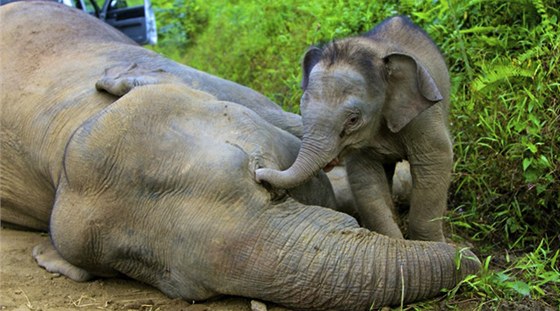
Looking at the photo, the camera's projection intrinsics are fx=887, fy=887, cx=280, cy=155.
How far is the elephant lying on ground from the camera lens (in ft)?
10.9

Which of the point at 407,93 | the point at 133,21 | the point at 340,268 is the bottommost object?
the point at 133,21

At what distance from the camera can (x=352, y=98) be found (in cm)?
352

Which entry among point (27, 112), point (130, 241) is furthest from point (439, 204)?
point (27, 112)

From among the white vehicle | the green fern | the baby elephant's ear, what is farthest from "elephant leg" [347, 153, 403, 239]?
the white vehicle

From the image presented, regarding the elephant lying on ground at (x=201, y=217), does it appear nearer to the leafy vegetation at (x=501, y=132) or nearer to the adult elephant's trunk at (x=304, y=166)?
the adult elephant's trunk at (x=304, y=166)

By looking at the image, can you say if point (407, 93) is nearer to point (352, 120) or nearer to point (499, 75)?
point (352, 120)

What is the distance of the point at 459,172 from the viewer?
4762 millimetres

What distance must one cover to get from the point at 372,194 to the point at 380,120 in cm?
36

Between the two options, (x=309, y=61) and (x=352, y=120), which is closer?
(x=352, y=120)

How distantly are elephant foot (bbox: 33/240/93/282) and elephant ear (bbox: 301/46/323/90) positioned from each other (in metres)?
1.31

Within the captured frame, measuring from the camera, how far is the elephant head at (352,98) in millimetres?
3434

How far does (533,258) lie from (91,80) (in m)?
2.33

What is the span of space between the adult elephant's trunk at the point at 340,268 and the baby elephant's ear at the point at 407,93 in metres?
0.63

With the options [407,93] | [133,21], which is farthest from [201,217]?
[133,21]
